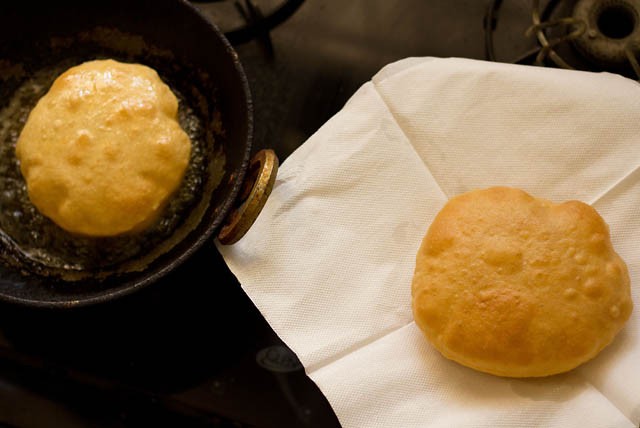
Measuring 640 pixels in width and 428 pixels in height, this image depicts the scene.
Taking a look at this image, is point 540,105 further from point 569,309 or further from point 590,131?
point 569,309

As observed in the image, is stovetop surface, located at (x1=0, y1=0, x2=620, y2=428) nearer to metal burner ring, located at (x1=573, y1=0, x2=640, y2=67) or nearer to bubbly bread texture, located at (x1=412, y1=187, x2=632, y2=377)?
bubbly bread texture, located at (x1=412, y1=187, x2=632, y2=377)

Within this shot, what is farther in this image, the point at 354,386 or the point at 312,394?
the point at 312,394

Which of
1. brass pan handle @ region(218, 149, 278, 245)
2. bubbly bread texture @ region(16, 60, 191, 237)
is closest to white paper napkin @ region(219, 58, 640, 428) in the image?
brass pan handle @ region(218, 149, 278, 245)

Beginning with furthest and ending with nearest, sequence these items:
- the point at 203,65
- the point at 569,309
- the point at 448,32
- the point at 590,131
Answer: the point at 448,32, the point at 203,65, the point at 590,131, the point at 569,309

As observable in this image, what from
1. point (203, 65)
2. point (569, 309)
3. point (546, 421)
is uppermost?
point (203, 65)

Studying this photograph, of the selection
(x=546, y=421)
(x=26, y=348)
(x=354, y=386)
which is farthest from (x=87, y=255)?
(x=546, y=421)

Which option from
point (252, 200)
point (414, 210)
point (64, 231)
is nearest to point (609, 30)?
point (414, 210)
